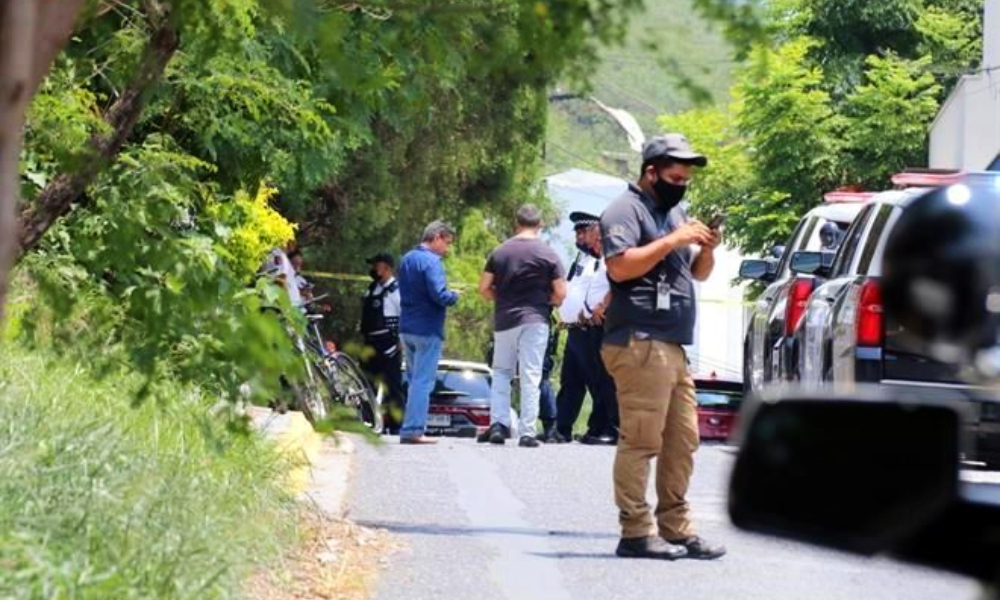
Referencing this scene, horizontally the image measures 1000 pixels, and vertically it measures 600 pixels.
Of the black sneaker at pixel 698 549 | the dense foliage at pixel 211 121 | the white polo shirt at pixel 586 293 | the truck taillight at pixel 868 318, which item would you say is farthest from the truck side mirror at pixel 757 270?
the black sneaker at pixel 698 549

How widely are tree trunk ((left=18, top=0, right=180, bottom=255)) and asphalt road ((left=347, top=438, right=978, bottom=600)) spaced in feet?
7.91

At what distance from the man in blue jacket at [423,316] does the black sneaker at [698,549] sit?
6.02 meters

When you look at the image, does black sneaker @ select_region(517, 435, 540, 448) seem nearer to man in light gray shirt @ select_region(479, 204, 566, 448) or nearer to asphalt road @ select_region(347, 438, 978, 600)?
man in light gray shirt @ select_region(479, 204, 566, 448)

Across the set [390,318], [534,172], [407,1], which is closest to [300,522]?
[407,1]

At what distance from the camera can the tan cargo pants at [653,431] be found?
9219 millimetres

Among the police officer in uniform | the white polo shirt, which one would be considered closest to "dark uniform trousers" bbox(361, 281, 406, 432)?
the police officer in uniform

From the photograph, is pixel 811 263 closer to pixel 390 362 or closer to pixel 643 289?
pixel 643 289

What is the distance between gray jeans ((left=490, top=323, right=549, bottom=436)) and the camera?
1539 cm

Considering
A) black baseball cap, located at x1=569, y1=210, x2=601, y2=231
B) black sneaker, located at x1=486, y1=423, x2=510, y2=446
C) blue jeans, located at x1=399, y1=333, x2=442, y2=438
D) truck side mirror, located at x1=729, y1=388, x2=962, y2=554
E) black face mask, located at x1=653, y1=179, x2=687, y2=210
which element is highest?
black baseball cap, located at x1=569, y1=210, x2=601, y2=231

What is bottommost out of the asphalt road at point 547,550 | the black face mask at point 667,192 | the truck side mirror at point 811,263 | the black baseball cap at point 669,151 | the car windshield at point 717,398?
the asphalt road at point 547,550

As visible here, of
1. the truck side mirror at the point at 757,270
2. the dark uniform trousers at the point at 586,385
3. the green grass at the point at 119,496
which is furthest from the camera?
the dark uniform trousers at the point at 586,385

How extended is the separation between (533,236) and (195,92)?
6029mm

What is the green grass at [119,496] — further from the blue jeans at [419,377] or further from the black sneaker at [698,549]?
the blue jeans at [419,377]

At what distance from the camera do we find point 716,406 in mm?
21969
